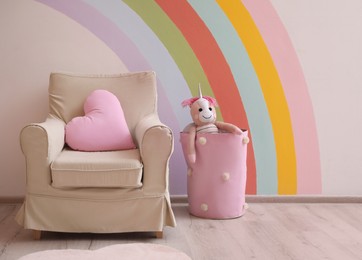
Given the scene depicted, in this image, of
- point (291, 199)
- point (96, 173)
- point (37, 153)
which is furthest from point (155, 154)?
point (291, 199)

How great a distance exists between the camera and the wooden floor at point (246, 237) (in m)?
2.81

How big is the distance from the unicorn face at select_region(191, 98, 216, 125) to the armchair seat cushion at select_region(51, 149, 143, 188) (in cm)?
69

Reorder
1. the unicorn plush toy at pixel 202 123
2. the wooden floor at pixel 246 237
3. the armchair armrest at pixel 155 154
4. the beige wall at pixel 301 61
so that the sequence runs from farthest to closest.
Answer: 1. the beige wall at pixel 301 61
2. the unicorn plush toy at pixel 202 123
3. the armchair armrest at pixel 155 154
4. the wooden floor at pixel 246 237

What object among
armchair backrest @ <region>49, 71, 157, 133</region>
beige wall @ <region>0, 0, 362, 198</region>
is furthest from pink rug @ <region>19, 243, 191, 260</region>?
beige wall @ <region>0, 0, 362, 198</region>

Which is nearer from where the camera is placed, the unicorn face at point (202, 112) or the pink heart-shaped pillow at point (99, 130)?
the pink heart-shaped pillow at point (99, 130)

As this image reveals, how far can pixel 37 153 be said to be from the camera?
2.90m

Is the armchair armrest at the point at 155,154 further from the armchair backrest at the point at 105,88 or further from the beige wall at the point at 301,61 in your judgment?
the beige wall at the point at 301,61

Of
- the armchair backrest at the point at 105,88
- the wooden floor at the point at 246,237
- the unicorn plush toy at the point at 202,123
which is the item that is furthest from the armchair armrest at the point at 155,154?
the armchair backrest at the point at 105,88

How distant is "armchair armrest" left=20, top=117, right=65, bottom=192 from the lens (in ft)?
9.49

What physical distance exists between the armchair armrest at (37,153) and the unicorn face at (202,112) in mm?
977

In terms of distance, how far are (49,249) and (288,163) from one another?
1.88m

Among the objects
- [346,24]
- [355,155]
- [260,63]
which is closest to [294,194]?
[355,155]

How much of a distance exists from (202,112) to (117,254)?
1.16 m

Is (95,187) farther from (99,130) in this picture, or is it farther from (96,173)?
(99,130)
